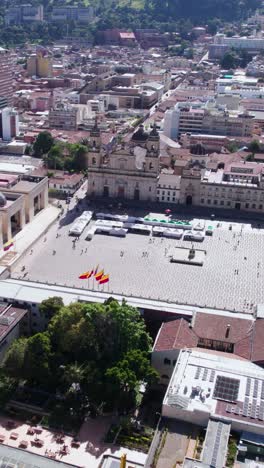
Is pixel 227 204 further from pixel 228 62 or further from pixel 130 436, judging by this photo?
pixel 228 62

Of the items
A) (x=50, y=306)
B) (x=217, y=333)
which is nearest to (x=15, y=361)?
(x=50, y=306)

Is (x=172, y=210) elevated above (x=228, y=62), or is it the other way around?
(x=228, y=62)

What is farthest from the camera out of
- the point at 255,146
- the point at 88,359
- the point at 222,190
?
the point at 255,146

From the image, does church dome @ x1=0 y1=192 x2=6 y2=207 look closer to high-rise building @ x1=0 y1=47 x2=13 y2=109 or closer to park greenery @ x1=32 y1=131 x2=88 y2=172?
park greenery @ x1=32 y1=131 x2=88 y2=172

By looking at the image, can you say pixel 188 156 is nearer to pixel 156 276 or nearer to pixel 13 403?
pixel 156 276

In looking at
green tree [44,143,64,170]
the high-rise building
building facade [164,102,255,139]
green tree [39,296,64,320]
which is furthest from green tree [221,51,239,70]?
green tree [39,296,64,320]
